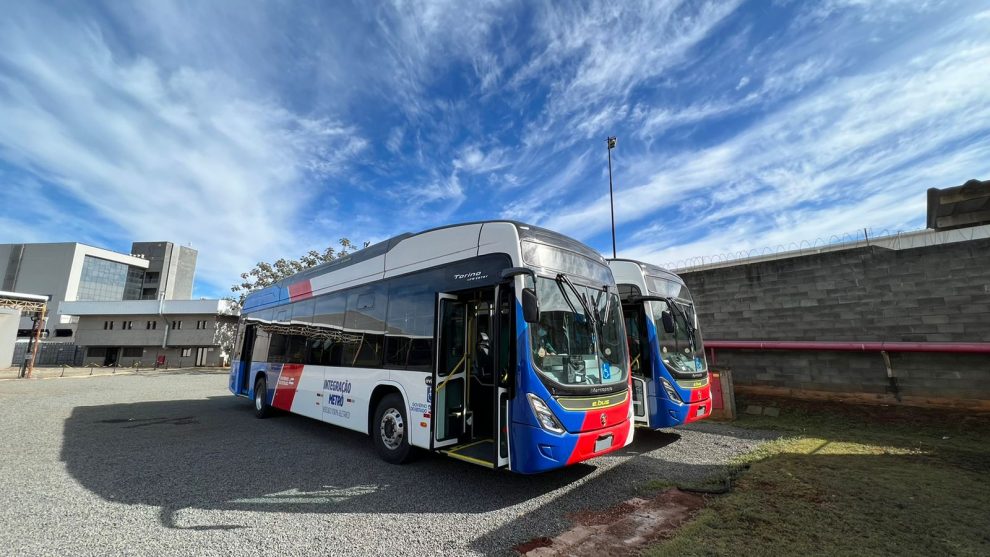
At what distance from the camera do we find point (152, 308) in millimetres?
37375

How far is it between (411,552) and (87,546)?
105 inches

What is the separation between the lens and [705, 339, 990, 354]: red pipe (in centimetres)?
786

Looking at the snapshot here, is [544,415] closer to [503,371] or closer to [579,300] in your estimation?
[503,371]

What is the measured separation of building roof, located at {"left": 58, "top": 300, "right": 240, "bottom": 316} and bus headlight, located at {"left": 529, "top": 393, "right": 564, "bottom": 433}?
38.6 meters

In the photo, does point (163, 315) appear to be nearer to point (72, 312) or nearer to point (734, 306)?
point (72, 312)

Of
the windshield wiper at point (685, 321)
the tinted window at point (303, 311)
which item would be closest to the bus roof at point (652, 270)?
the windshield wiper at point (685, 321)

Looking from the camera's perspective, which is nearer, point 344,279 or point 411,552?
point 411,552

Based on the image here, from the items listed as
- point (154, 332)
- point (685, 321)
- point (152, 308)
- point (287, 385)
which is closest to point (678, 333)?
point (685, 321)

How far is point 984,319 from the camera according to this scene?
7945 mm

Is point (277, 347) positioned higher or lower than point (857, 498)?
higher

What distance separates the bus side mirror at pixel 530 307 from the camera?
4.23 metres

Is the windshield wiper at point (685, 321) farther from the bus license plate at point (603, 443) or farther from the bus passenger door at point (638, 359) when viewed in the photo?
the bus license plate at point (603, 443)

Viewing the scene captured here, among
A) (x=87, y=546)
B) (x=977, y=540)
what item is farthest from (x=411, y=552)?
(x=977, y=540)

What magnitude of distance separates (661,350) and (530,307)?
412 centimetres
